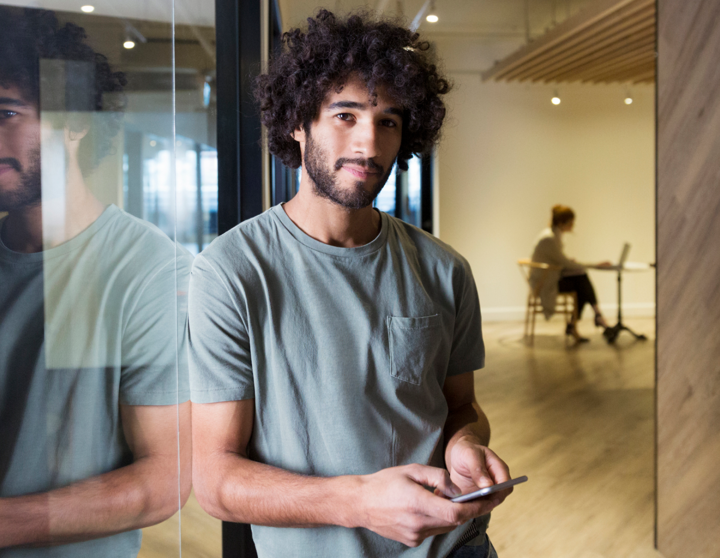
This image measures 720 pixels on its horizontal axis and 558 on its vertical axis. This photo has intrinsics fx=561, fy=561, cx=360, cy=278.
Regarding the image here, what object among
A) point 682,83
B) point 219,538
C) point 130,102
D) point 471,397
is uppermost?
point 682,83

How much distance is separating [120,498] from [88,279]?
232 millimetres

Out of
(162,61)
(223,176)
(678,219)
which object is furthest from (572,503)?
(162,61)

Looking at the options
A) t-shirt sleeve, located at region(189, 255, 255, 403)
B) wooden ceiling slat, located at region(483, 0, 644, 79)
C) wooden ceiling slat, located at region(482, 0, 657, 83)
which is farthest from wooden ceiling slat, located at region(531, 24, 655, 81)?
t-shirt sleeve, located at region(189, 255, 255, 403)

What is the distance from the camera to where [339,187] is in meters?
1.03

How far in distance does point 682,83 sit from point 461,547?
193 cm

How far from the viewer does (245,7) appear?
162 cm

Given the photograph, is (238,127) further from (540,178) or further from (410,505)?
(540,178)

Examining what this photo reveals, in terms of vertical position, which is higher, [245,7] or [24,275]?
[245,7]

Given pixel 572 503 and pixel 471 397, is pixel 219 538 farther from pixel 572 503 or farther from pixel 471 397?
pixel 572 503

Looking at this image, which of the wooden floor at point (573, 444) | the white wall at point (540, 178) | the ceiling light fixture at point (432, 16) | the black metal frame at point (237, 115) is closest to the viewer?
the black metal frame at point (237, 115)

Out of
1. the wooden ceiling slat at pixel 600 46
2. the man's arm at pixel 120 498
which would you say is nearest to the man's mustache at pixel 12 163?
the man's arm at pixel 120 498

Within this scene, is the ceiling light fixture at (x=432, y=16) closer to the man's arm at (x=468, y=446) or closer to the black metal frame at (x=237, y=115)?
the black metal frame at (x=237, y=115)

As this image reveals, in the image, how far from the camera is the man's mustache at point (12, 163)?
35 centimetres

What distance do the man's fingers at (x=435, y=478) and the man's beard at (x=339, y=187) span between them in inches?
18.8
